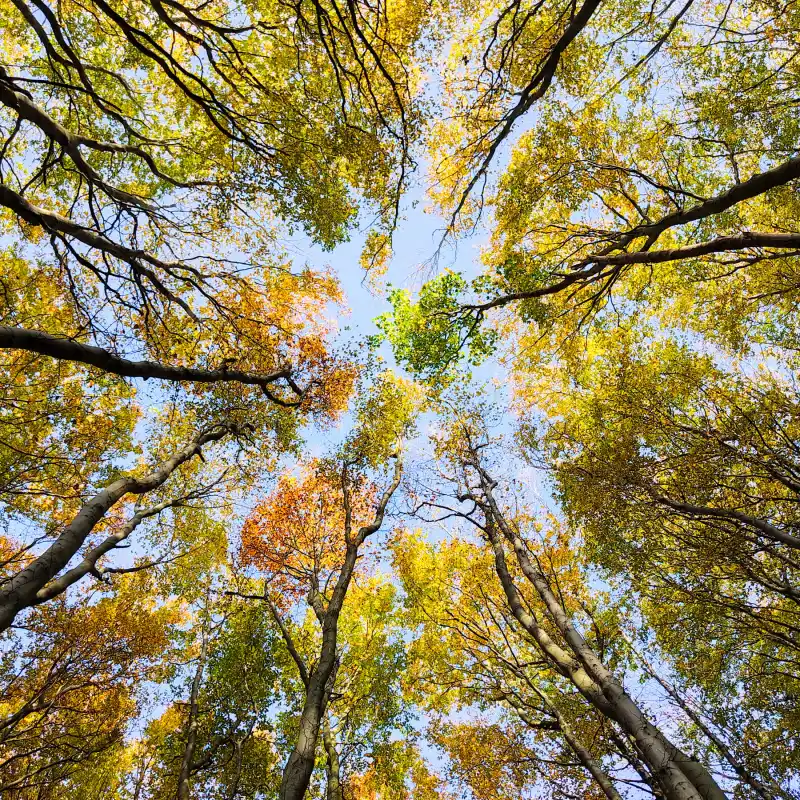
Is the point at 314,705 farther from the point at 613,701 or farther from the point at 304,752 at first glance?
the point at 613,701

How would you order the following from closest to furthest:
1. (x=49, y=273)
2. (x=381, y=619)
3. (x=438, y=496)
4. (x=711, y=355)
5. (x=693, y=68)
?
(x=693, y=68) < (x=49, y=273) < (x=711, y=355) < (x=438, y=496) < (x=381, y=619)

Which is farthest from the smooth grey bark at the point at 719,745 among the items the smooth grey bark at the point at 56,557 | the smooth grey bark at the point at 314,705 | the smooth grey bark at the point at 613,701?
the smooth grey bark at the point at 56,557

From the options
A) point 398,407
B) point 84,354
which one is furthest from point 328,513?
point 84,354

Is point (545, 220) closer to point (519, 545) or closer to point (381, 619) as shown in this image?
point (519, 545)

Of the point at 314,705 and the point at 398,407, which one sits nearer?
the point at 314,705

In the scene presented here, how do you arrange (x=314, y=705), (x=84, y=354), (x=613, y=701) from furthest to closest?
1. (x=314, y=705)
2. (x=613, y=701)
3. (x=84, y=354)

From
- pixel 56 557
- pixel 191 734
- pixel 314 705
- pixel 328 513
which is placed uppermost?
pixel 328 513

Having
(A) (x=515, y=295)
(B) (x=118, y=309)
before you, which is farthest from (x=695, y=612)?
(B) (x=118, y=309)

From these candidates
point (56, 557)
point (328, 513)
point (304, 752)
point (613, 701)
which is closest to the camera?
point (56, 557)

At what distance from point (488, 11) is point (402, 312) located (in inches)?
248

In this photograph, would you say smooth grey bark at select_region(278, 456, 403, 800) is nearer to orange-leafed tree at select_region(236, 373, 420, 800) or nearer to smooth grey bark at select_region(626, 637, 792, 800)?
orange-leafed tree at select_region(236, 373, 420, 800)

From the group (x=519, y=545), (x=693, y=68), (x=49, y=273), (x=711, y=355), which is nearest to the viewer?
(x=693, y=68)

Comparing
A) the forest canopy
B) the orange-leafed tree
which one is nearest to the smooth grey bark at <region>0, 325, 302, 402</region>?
the forest canopy

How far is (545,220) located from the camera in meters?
10.7
